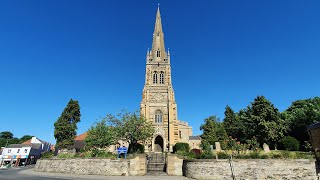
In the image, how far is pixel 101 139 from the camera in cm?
3228

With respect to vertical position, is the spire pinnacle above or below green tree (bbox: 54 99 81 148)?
above

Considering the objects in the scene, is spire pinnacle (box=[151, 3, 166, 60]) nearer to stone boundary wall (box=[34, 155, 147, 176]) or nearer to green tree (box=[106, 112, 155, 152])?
green tree (box=[106, 112, 155, 152])

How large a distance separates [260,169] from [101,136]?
2303 centimetres

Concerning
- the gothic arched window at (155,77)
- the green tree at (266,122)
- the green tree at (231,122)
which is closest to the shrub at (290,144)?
the green tree at (266,122)

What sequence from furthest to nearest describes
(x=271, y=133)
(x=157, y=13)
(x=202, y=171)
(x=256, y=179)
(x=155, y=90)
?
(x=157, y=13) → (x=155, y=90) → (x=271, y=133) → (x=202, y=171) → (x=256, y=179)

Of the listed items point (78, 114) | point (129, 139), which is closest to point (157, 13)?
point (78, 114)

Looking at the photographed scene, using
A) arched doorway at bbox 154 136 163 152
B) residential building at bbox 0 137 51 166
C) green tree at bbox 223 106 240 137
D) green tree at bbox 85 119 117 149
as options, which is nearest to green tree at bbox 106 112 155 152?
green tree at bbox 85 119 117 149

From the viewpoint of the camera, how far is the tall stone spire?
58.7m

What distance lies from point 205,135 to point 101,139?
77.0 feet

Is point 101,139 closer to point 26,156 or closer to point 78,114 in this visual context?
point 78,114

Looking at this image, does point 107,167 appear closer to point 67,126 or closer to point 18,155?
point 67,126

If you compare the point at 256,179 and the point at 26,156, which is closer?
the point at 256,179

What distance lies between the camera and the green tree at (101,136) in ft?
106

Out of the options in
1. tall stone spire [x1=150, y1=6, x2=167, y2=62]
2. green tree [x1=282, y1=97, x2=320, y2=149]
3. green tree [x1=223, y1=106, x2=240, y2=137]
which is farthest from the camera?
tall stone spire [x1=150, y1=6, x2=167, y2=62]
